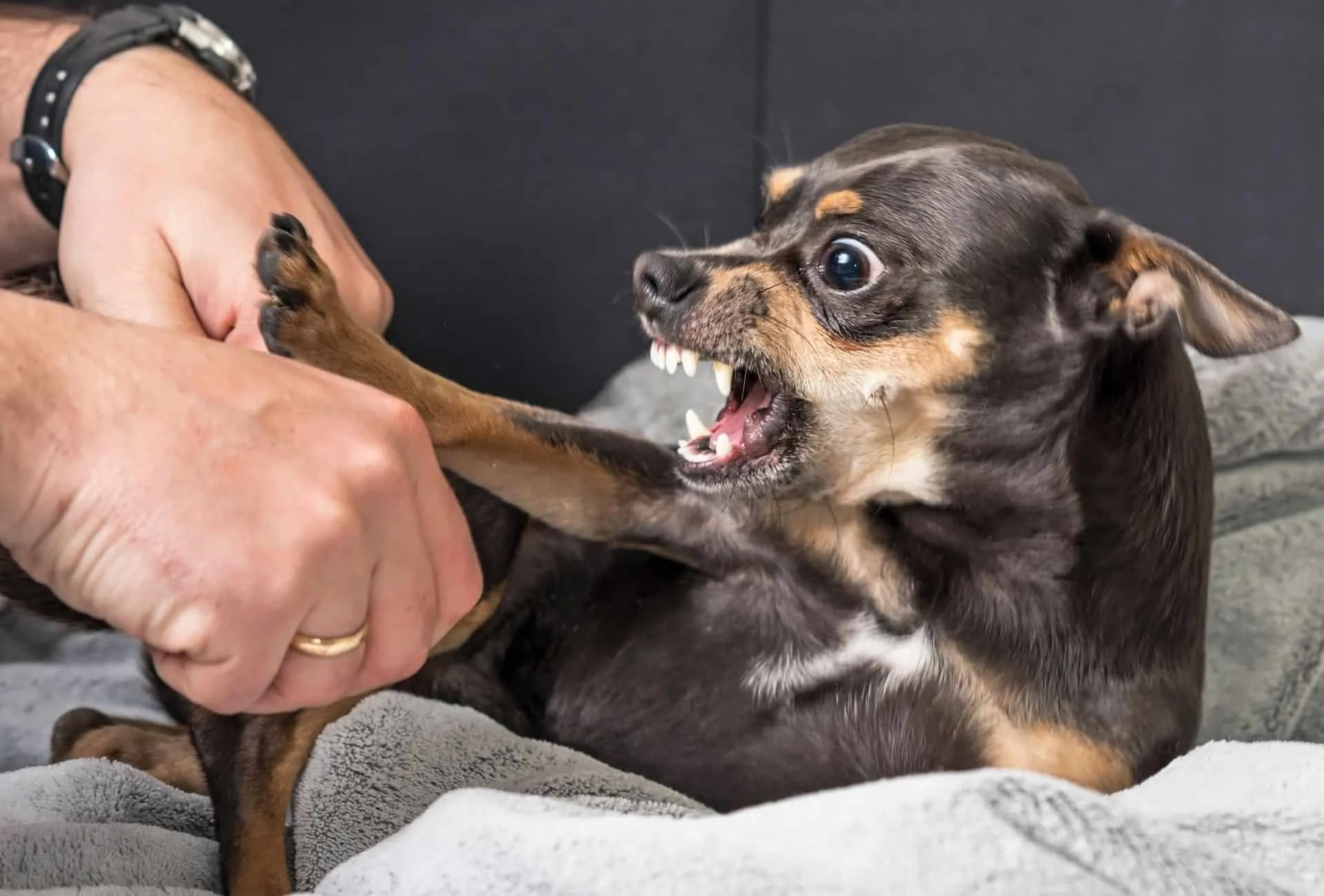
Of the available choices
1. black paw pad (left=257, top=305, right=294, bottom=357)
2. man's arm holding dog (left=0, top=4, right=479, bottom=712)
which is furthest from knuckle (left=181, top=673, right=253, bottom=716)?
black paw pad (left=257, top=305, right=294, bottom=357)

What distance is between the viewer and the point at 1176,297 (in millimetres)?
1334

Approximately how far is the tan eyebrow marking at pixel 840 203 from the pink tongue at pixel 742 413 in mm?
224

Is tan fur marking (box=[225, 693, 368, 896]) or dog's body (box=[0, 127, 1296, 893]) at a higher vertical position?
dog's body (box=[0, 127, 1296, 893])

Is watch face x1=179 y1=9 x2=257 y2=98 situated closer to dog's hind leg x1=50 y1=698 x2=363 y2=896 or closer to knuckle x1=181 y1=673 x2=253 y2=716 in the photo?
dog's hind leg x1=50 y1=698 x2=363 y2=896

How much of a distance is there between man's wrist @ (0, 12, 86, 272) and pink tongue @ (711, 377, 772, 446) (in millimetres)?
905

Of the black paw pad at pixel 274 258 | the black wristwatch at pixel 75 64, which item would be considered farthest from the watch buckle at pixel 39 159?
the black paw pad at pixel 274 258

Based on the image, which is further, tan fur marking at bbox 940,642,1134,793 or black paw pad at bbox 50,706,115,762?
black paw pad at bbox 50,706,115,762

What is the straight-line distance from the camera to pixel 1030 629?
55.8 inches

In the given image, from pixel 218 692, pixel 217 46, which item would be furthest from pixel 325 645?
pixel 217 46

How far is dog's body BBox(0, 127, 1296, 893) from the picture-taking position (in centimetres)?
139

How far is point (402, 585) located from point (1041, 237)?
2.79 ft

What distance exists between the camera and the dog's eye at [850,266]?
141 cm

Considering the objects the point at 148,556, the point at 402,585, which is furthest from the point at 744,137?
the point at 148,556

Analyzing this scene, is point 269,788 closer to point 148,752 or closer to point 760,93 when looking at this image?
point 148,752
